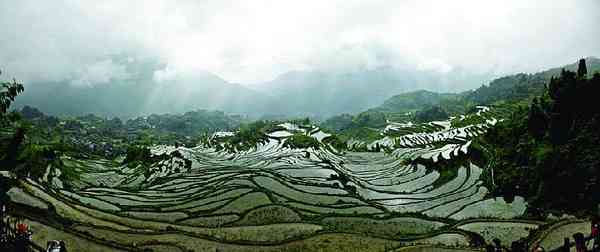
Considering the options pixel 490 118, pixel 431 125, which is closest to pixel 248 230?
pixel 490 118

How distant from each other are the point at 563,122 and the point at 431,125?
49037 mm

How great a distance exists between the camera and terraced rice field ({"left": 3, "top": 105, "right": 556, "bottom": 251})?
572 inches

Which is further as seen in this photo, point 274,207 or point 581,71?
point 581,71

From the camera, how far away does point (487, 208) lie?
63.0 ft

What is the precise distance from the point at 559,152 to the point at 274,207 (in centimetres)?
1312

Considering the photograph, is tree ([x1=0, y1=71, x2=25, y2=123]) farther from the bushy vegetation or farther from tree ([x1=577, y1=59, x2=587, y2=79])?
tree ([x1=577, y1=59, x2=587, y2=79])

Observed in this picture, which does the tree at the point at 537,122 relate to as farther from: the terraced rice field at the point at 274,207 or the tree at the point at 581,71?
the terraced rice field at the point at 274,207

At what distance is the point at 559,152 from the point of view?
60.2ft

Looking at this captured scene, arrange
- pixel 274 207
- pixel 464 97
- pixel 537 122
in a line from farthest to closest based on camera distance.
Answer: pixel 464 97
pixel 537 122
pixel 274 207

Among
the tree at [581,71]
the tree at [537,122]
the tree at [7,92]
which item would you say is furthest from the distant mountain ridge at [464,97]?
the tree at [7,92]

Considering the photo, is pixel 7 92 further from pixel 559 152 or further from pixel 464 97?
pixel 464 97

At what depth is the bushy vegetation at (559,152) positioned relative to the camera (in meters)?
17.0

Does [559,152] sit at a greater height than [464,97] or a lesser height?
lesser

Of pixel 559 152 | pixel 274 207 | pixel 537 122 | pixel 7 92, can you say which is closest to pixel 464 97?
pixel 537 122
